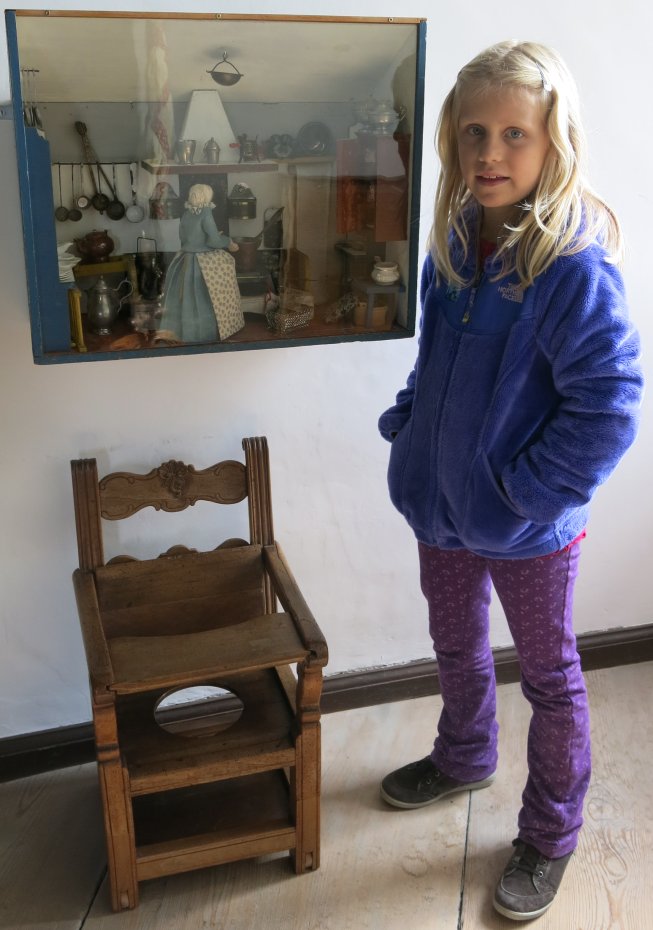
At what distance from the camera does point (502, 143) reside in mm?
1432

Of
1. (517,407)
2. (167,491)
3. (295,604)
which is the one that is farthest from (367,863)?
Result: (517,407)

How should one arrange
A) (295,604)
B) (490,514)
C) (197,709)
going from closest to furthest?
(490,514), (295,604), (197,709)

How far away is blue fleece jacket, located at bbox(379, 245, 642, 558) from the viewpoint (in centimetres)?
143

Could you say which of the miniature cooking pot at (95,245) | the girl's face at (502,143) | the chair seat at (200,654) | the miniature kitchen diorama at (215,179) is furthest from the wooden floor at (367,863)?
the girl's face at (502,143)

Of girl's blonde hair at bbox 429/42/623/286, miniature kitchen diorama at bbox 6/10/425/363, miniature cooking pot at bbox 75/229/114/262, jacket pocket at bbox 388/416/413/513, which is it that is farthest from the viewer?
jacket pocket at bbox 388/416/413/513

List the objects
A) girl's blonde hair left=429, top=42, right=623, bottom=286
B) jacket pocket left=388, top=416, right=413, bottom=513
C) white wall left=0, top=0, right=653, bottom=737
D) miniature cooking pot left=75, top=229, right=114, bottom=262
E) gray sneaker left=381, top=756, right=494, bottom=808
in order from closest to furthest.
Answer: girl's blonde hair left=429, top=42, right=623, bottom=286 < miniature cooking pot left=75, top=229, right=114, bottom=262 < jacket pocket left=388, top=416, right=413, bottom=513 < white wall left=0, top=0, right=653, bottom=737 < gray sneaker left=381, top=756, right=494, bottom=808

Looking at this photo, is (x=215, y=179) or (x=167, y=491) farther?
(x=167, y=491)

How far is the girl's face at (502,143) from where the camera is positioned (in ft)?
4.63

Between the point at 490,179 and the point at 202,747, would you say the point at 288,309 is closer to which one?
the point at 490,179

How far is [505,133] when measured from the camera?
143 centimetres

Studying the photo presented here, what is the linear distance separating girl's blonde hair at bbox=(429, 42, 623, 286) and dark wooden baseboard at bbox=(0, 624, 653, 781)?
1131mm

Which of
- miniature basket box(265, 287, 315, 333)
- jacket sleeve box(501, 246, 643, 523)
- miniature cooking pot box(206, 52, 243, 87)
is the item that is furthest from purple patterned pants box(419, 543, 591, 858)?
miniature cooking pot box(206, 52, 243, 87)

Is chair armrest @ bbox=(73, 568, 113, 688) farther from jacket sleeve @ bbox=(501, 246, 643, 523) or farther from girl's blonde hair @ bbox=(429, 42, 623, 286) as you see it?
girl's blonde hair @ bbox=(429, 42, 623, 286)

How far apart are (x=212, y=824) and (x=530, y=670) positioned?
2.15 ft
